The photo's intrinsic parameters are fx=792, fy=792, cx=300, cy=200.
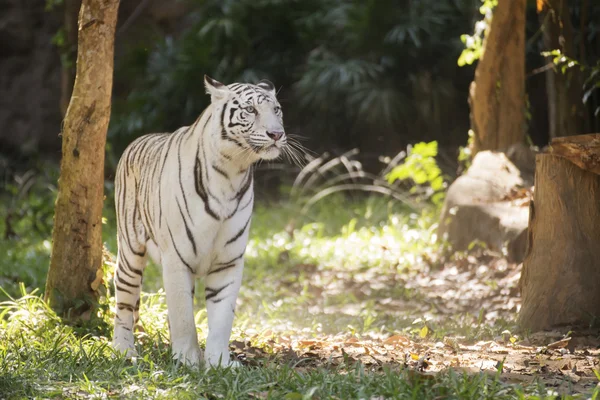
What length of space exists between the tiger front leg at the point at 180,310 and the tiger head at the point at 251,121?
709 mm

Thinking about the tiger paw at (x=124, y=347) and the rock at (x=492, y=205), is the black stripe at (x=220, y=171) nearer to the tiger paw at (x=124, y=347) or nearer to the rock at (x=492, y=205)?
the tiger paw at (x=124, y=347)

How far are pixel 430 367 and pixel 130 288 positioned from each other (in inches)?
73.6

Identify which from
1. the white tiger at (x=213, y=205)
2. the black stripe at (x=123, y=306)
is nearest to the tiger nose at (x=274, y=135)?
the white tiger at (x=213, y=205)

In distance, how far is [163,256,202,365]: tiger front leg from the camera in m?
4.18

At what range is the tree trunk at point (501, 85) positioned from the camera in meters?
7.66

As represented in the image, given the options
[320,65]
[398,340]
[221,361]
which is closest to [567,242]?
[398,340]

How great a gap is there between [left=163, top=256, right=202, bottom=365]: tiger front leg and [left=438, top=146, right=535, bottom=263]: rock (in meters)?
3.41

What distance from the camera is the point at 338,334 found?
5582 millimetres

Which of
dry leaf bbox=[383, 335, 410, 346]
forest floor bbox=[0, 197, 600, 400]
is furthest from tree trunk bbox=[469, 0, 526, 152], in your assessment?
dry leaf bbox=[383, 335, 410, 346]

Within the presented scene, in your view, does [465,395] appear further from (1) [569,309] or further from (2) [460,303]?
(2) [460,303]

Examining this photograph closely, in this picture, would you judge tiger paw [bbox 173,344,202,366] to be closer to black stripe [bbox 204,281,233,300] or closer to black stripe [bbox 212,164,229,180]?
black stripe [bbox 204,281,233,300]

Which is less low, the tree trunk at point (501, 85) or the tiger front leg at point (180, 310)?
the tree trunk at point (501, 85)

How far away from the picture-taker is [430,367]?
391 centimetres

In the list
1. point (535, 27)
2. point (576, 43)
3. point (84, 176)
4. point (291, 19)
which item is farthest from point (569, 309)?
point (291, 19)
